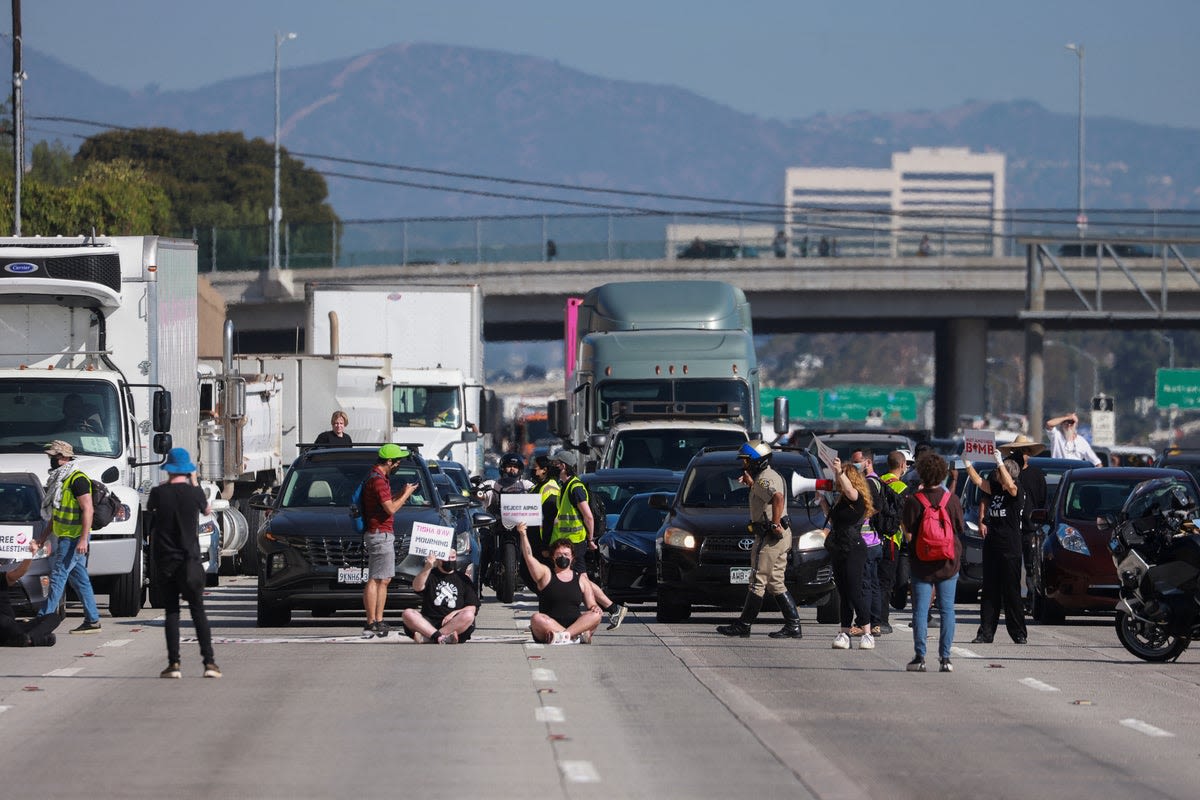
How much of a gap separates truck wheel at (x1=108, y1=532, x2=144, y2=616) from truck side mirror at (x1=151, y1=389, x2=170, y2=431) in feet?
3.26

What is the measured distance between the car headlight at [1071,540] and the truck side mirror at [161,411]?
8.93 m

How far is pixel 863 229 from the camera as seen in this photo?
206ft

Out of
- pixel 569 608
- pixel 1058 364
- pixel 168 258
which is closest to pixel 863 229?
pixel 168 258

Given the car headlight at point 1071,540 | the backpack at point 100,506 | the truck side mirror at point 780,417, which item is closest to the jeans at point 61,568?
the backpack at point 100,506

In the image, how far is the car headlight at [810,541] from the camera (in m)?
21.5

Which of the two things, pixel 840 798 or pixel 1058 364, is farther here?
pixel 1058 364

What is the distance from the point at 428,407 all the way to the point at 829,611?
17.0m

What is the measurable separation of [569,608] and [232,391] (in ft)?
36.1

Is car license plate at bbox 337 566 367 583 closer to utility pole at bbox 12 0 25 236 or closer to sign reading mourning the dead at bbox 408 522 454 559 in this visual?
sign reading mourning the dead at bbox 408 522 454 559

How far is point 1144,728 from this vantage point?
13.4m

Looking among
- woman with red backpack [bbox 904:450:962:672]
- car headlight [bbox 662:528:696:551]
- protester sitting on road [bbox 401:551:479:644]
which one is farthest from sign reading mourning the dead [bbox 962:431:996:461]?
protester sitting on road [bbox 401:551:479:644]

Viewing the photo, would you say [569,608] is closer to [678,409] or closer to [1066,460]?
[1066,460]

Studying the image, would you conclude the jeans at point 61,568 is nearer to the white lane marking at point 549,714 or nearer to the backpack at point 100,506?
the backpack at point 100,506

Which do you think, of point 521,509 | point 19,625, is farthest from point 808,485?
point 19,625
